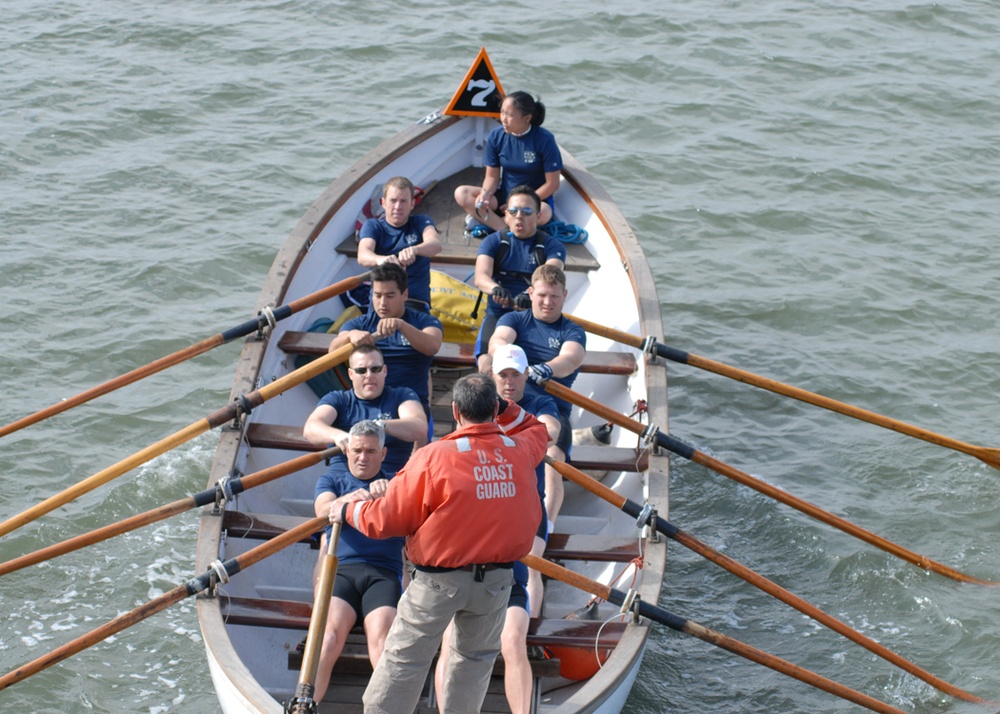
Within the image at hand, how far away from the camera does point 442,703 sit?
19.0 ft

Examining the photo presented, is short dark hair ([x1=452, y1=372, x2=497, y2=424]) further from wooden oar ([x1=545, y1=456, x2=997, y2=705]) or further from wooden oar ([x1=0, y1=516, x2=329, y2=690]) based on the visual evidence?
wooden oar ([x1=545, y1=456, x2=997, y2=705])

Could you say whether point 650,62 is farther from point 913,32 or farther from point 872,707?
point 872,707

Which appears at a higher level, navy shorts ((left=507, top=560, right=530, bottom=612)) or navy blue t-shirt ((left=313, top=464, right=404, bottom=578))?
navy blue t-shirt ((left=313, top=464, right=404, bottom=578))

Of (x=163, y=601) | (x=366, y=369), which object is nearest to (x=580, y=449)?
(x=366, y=369)

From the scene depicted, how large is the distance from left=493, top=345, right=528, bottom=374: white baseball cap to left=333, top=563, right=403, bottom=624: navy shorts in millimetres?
1326

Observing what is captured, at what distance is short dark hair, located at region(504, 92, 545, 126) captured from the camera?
991 centimetres

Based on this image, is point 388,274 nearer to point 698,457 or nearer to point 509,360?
point 509,360

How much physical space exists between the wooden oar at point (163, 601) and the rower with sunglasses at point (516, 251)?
2.74 m

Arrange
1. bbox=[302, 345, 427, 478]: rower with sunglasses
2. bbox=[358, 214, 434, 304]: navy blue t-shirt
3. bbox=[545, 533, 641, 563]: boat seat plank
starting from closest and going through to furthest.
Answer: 1. bbox=[302, 345, 427, 478]: rower with sunglasses
2. bbox=[545, 533, 641, 563]: boat seat plank
3. bbox=[358, 214, 434, 304]: navy blue t-shirt

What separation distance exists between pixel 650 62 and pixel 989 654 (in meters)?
10.9

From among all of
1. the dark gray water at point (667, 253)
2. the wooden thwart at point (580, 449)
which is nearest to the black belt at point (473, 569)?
the wooden thwart at point (580, 449)

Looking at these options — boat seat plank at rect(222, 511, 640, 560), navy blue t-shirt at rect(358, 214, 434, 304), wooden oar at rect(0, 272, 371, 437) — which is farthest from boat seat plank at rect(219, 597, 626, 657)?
navy blue t-shirt at rect(358, 214, 434, 304)

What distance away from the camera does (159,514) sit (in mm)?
6848

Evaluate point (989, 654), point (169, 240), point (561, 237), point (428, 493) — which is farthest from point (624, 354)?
point (169, 240)
